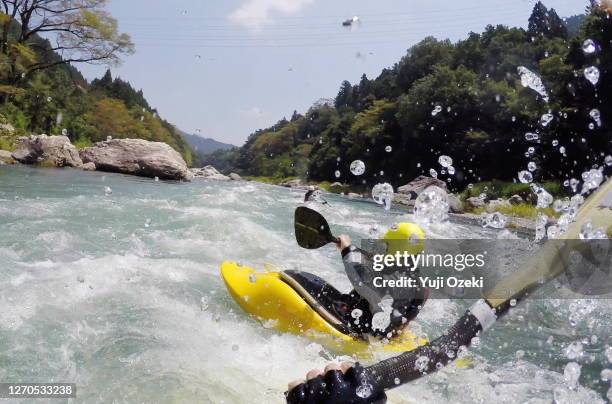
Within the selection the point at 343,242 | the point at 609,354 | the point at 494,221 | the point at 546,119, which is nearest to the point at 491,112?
the point at 546,119

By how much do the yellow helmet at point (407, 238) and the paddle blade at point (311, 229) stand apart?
67 cm

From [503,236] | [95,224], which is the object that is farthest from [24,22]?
[503,236]

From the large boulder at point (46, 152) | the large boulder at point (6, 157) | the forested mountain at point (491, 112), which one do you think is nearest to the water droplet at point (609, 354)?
the forested mountain at point (491, 112)

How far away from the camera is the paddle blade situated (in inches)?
156

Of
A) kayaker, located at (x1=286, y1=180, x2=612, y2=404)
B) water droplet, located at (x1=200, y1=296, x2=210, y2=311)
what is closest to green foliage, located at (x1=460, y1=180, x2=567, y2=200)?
water droplet, located at (x1=200, y1=296, x2=210, y2=311)

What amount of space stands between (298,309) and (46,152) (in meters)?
15.4

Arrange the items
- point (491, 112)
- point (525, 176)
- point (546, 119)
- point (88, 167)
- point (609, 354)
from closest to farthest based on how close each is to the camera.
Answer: point (609, 354) → point (88, 167) → point (546, 119) → point (525, 176) → point (491, 112)

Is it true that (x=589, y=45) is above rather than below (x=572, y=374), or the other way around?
above

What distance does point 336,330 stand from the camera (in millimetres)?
3629

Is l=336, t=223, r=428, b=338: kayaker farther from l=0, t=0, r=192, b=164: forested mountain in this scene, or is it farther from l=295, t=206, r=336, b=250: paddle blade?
l=0, t=0, r=192, b=164: forested mountain

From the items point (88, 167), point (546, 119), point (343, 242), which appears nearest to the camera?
point (343, 242)

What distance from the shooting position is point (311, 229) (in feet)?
13.3

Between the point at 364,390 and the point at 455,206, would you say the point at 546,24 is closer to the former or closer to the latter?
the point at 455,206

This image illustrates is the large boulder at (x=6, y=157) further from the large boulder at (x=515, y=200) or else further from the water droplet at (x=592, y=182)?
the large boulder at (x=515, y=200)
